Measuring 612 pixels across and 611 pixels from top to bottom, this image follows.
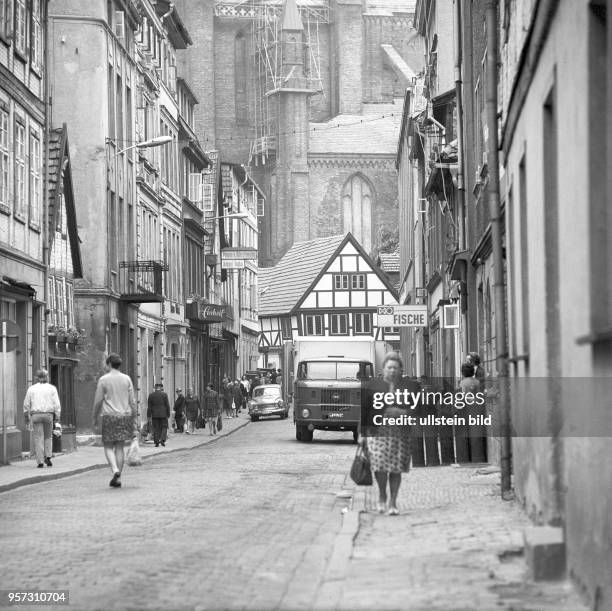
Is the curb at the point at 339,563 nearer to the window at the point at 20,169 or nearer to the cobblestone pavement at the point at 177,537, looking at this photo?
the cobblestone pavement at the point at 177,537

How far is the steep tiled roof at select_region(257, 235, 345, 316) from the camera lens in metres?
89.4

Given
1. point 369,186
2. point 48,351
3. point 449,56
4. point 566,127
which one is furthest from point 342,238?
point 566,127

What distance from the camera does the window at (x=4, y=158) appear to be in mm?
27016

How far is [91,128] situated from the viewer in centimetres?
3947

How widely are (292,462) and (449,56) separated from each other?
17.5 meters

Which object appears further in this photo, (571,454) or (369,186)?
(369,186)

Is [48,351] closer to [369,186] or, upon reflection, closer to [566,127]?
[566,127]

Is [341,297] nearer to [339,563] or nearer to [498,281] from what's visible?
[498,281]

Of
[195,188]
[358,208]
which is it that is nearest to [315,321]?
[358,208]

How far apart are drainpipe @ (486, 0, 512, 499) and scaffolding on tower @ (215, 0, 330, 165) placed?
88.8 metres

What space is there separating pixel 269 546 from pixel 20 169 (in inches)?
714

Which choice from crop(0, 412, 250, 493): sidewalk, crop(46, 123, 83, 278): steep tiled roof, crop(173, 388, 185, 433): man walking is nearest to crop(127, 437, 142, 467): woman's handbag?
crop(0, 412, 250, 493): sidewalk

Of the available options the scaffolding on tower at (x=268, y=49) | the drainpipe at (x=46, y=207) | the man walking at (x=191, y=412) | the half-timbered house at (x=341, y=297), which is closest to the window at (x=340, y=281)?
the half-timbered house at (x=341, y=297)

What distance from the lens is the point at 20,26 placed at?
28.4m
